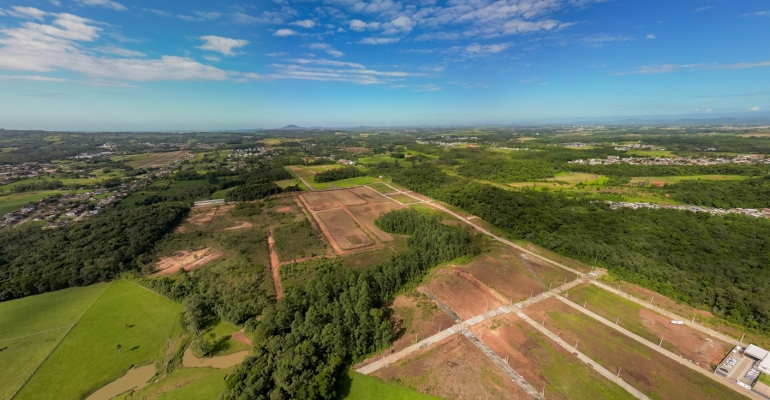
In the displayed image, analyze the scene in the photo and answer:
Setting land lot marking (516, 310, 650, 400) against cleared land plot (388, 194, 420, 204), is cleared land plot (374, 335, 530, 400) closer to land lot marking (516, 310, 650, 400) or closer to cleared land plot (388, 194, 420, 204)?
land lot marking (516, 310, 650, 400)

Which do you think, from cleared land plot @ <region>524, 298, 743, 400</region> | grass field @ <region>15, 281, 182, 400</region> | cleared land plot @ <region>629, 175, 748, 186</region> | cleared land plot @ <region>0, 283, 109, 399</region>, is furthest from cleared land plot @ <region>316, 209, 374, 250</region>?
cleared land plot @ <region>629, 175, 748, 186</region>

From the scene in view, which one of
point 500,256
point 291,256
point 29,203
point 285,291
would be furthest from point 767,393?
point 29,203

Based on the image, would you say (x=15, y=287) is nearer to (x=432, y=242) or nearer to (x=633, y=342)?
(x=432, y=242)

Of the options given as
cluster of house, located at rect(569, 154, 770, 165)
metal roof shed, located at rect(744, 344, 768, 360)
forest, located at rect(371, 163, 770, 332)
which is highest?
cluster of house, located at rect(569, 154, 770, 165)

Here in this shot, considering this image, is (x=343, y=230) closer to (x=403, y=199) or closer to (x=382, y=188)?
(x=403, y=199)

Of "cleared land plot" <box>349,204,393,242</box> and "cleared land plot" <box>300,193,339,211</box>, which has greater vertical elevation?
"cleared land plot" <box>300,193,339,211</box>

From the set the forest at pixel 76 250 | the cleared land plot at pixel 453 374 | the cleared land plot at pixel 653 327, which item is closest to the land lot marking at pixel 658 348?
the cleared land plot at pixel 653 327

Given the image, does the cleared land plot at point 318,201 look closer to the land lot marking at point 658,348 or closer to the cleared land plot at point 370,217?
the cleared land plot at point 370,217
